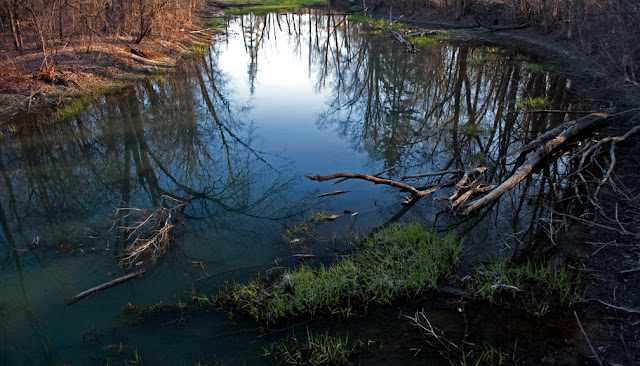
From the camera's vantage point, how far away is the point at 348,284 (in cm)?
479

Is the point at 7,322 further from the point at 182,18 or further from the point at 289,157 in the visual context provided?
the point at 182,18

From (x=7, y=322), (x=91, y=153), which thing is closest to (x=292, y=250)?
(x=7, y=322)

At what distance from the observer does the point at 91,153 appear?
9.13m

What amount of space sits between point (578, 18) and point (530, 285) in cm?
1464

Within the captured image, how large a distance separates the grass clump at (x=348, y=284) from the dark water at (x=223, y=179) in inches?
10.4

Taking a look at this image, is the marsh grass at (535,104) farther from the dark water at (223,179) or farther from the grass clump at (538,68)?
the grass clump at (538,68)

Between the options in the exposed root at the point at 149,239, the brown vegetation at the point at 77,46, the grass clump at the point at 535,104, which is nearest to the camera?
the exposed root at the point at 149,239

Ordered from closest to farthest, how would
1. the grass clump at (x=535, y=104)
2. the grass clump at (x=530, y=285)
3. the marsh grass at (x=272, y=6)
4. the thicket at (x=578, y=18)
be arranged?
the grass clump at (x=530, y=285)
the grass clump at (x=535, y=104)
the thicket at (x=578, y=18)
the marsh grass at (x=272, y=6)

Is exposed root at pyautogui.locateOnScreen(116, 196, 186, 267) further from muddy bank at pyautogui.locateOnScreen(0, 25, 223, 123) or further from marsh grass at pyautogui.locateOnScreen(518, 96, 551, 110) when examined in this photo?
marsh grass at pyautogui.locateOnScreen(518, 96, 551, 110)

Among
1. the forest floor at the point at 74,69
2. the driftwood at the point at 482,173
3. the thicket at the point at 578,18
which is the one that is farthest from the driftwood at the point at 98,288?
the thicket at the point at 578,18

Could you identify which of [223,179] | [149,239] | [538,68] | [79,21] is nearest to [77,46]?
[79,21]

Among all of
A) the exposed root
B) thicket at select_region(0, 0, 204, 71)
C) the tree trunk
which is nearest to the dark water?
the exposed root

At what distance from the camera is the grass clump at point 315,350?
3945 millimetres

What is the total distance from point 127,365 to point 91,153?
6.55 m
